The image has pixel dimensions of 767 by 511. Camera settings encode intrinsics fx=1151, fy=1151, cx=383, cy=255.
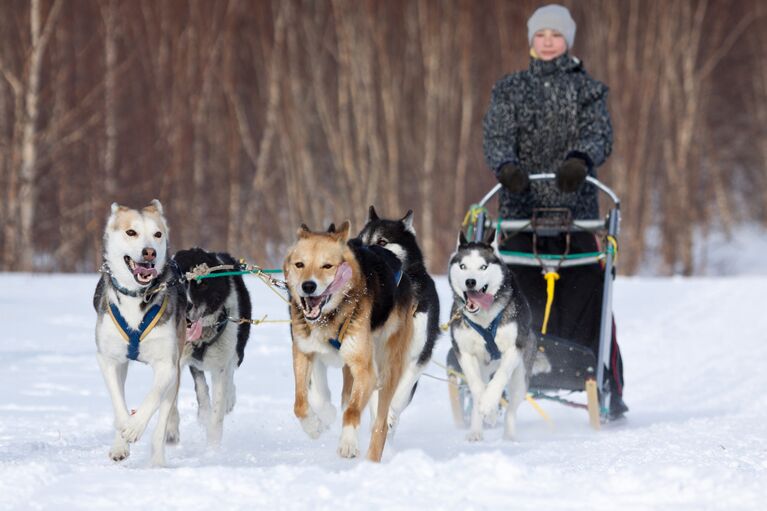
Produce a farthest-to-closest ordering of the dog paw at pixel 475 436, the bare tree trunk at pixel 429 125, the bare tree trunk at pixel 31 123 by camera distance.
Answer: the bare tree trunk at pixel 429 125
the bare tree trunk at pixel 31 123
the dog paw at pixel 475 436

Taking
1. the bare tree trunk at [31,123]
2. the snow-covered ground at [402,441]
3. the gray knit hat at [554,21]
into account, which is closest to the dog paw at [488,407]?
the snow-covered ground at [402,441]

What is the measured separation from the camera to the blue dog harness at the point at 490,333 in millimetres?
4609

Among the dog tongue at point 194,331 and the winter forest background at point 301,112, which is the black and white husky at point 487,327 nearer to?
the dog tongue at point 194,331

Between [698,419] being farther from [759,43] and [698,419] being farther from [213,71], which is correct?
[759,43]

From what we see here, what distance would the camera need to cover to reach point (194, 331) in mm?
4148

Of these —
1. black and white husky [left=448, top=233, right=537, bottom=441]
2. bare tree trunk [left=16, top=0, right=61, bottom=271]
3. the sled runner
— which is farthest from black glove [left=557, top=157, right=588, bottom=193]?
bare tree trunk [left=16, top=0, right=61, bottom=271]

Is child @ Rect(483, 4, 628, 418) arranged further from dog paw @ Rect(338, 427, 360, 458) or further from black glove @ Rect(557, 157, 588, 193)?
A: dog paw @ Rect(338, 427, 360, 458)

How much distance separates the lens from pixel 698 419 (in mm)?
5250

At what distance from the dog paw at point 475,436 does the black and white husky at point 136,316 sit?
1471 mm

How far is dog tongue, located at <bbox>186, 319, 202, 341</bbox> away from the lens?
4121 mm

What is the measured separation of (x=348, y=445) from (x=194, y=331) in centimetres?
87

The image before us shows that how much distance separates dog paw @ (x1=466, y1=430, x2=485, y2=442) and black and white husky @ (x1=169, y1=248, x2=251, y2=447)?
1.00m

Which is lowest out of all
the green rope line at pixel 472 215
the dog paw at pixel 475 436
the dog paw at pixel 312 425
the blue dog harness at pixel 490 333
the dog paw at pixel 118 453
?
the dog paw at pixel 475 436

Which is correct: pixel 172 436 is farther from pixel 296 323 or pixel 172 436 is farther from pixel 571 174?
pixel 571 174
